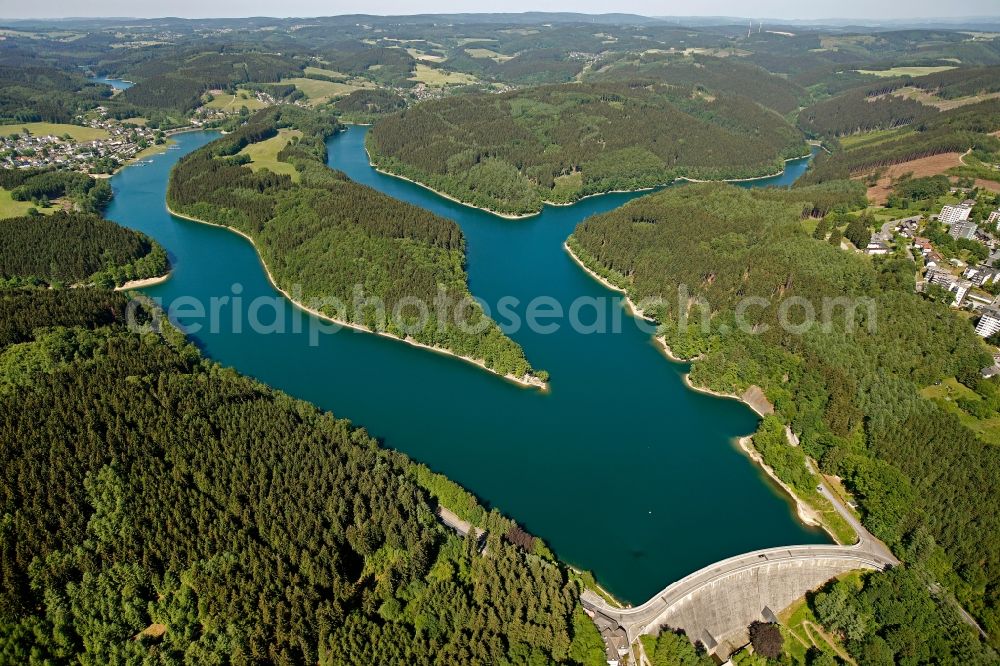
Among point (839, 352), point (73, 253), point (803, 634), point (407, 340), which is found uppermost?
point (73, 253)

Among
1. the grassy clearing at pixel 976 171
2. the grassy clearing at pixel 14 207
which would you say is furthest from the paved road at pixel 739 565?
the grassy clearing at pixel 14 207

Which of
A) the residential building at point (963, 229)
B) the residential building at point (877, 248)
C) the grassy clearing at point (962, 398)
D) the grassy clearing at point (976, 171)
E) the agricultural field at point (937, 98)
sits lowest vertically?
the grassy clearing at point (962, 398)

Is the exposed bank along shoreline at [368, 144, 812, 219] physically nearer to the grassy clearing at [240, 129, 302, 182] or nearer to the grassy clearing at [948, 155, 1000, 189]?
the grassy clearing at [240, 129, 302, 182]

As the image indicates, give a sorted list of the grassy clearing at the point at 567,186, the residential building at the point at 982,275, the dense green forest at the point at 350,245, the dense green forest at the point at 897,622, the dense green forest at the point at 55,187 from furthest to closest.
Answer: the grassy clearing at the point at 567,186, the dense green forest at the point at 55,187, the residential building at the point at 982,275, the dense green forest at the point at 350,245, the dense green forest at the point at 897,622

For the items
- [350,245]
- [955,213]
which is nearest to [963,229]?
[955,213]

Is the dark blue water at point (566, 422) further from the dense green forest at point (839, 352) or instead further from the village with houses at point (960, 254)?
the village with houses at point (960, 254)

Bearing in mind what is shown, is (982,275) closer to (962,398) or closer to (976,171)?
(962,398)
